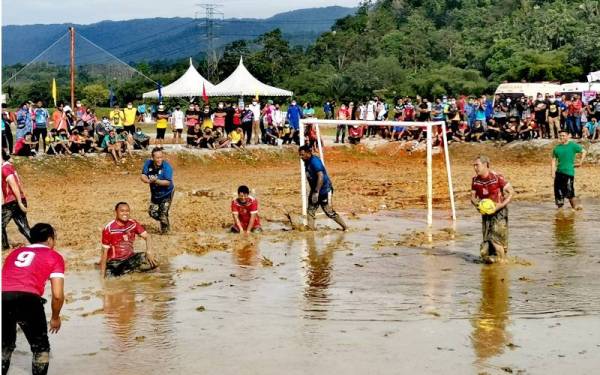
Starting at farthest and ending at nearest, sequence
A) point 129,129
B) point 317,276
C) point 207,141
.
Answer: point 207,141, point 129,129, point 317,276

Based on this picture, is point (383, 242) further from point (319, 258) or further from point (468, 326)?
point (468, 326)

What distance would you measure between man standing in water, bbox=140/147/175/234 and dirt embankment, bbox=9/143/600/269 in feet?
1.59

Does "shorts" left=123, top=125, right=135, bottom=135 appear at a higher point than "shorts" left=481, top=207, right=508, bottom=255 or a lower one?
higher

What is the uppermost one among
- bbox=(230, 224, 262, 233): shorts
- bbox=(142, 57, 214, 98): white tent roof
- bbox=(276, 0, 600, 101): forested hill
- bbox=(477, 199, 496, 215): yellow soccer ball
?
bbox=(276, 0, 600, 101): forested hill

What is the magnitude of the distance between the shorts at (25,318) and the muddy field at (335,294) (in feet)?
2.20

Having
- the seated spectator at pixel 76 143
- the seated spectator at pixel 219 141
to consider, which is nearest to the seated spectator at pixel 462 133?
the seated spectator at pixel 219 141

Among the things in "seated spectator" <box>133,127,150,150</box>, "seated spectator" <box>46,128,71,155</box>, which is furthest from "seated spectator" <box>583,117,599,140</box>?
"seated spectator" <box>46,128,71,155</box>

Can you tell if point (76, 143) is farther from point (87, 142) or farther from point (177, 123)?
point (177, 123)

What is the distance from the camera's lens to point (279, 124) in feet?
108

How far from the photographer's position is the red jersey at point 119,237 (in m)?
12.9

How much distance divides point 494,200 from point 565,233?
13.4 ft

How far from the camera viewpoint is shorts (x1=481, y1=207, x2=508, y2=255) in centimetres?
1362

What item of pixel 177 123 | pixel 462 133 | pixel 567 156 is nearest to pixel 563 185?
pixel 567 156

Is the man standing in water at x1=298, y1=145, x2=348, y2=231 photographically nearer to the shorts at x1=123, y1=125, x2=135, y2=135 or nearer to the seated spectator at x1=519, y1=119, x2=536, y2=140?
the shorts at x1=123, y1=125, x2=135, y2=135
